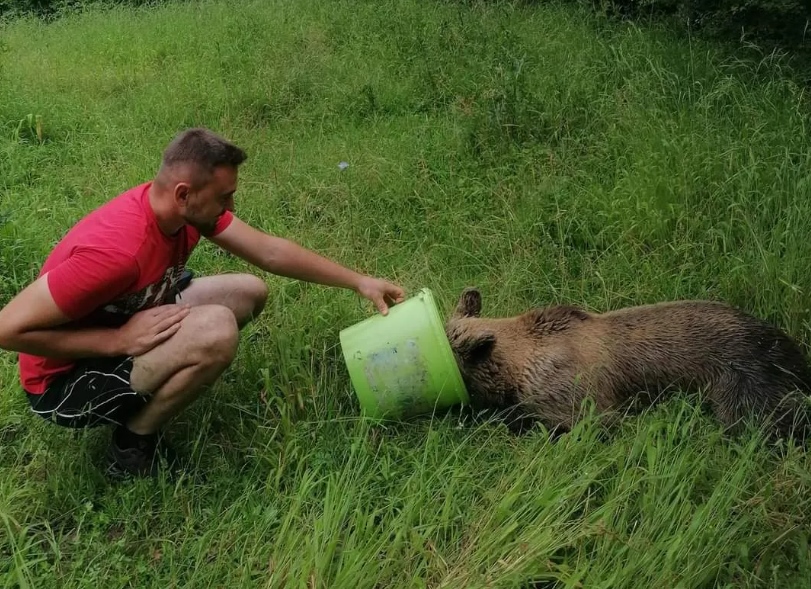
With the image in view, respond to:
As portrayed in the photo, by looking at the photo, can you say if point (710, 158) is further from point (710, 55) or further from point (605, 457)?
point (605, 457)

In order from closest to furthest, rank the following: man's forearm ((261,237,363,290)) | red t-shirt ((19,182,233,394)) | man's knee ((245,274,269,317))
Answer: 1. red t-shirt ((19,182,233,394))
2. man's forearm ((261,237,363,290))
3. man's knee ((245,274,269,317))

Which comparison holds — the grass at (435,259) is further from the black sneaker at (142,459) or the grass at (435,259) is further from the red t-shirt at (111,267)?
the red t-shirt at (111,267)

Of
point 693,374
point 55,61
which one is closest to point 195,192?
point 693,374

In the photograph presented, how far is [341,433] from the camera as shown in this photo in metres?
2.92

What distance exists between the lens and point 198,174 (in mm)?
2609

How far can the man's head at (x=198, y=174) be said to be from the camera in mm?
2602

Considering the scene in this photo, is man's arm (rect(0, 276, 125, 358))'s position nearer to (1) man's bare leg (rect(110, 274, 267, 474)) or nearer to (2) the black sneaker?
(1) man's bare leg (rect(110, 274, 267, 474))

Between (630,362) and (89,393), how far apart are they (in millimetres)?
2143

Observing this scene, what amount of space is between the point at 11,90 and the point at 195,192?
14.4ft

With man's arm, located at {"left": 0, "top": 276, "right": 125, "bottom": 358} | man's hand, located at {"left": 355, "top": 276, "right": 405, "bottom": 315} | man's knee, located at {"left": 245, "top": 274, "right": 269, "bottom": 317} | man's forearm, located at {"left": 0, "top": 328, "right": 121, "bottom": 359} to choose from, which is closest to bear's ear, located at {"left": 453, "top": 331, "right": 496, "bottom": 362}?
man's hand, located at {"left": 355, "top": 276, "right": 405, "bottom": 315}

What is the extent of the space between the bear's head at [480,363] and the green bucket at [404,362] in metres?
0.22

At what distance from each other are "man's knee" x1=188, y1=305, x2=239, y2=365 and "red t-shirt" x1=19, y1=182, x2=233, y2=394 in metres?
0.22

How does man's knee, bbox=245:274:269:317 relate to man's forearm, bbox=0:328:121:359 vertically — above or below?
below

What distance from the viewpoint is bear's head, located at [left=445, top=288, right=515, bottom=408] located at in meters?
3.07
